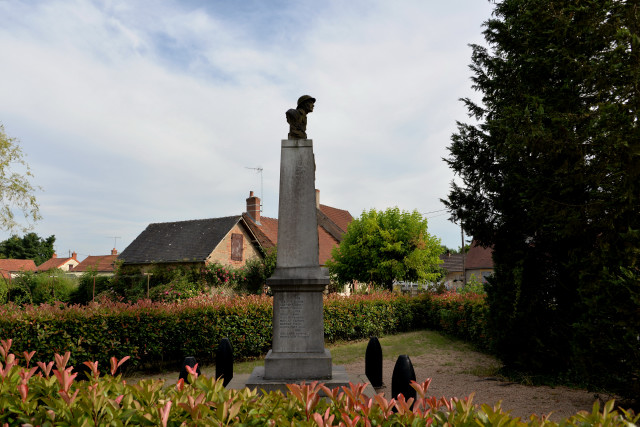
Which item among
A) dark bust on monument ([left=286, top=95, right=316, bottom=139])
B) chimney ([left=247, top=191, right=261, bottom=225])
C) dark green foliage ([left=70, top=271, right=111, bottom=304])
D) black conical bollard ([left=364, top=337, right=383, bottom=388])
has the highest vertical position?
chimney ([left=247, top=191, right=261, bottom=225])

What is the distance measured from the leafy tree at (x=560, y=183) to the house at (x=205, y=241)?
18.0m

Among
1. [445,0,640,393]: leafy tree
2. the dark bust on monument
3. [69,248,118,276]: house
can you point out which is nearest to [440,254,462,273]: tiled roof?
[69,248,118,276]: house

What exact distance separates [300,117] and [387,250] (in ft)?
57.1

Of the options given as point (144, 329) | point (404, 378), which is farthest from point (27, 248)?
point (404, 378)

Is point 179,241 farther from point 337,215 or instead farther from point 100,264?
point 100,264

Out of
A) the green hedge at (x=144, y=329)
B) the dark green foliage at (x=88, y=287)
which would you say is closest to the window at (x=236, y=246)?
the dark green foliage at (x=88, y=287)

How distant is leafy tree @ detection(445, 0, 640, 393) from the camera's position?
259 inches

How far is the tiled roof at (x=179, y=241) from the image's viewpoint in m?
25.9

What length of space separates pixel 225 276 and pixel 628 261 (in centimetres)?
2018

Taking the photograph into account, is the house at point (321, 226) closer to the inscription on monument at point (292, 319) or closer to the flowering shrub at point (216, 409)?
the inscription on monument at point (292, 319)

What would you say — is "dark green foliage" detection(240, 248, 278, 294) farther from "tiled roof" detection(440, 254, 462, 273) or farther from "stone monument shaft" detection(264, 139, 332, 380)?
"tiled roof" detection(440, 254, 462, 273)

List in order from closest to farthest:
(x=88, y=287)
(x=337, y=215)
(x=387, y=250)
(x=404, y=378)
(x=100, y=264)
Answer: (x=404, y=378), (x=387, y=250), (x=88, y=287), (x=337, y=215), (x=100, y=264)

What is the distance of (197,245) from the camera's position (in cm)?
2641

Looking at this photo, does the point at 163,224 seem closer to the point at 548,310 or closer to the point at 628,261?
the point at 548,310
